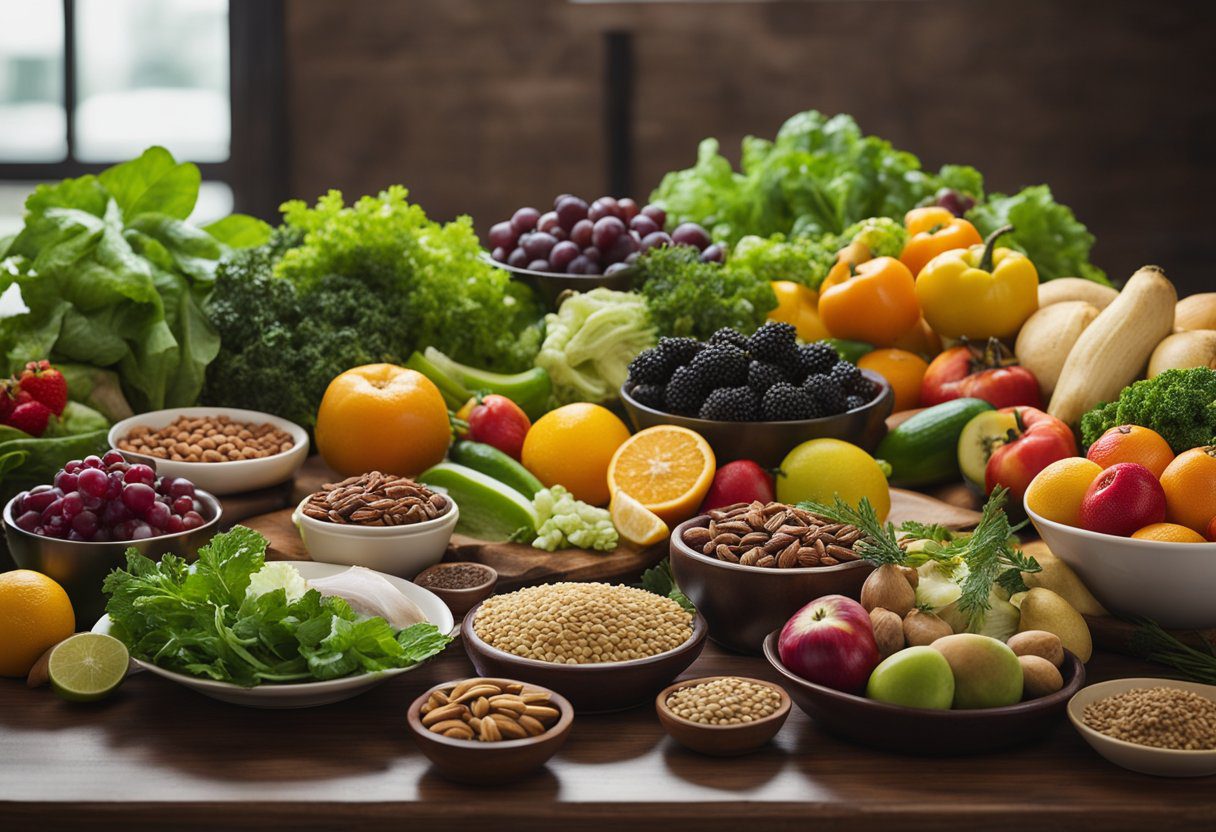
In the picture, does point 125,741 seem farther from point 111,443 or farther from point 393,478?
point 111,443

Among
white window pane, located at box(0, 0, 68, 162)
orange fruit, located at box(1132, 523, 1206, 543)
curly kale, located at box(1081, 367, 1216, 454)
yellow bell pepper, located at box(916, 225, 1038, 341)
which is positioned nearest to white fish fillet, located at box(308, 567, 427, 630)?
orange fruit, located at box(1132, 523, 1206, 543)

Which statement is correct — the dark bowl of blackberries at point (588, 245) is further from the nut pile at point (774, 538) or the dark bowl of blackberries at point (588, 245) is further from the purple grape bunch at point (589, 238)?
the nut pile at point (774, 538)

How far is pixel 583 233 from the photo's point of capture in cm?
304

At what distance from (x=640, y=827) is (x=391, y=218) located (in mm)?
1796

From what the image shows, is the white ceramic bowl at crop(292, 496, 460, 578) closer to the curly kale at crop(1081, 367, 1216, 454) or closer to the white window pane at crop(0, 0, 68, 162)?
the curly kale at crop(1081, 367, 1216, 454)

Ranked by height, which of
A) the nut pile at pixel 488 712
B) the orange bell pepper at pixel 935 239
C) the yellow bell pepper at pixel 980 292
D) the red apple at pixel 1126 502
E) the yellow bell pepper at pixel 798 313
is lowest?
the nut pile at pixel 488 712

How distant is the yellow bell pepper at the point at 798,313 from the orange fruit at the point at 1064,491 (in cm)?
104

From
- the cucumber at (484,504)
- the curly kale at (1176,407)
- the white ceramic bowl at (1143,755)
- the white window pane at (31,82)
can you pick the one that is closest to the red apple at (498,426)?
the cucumber at (484,504)

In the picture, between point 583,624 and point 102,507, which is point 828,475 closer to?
point 583,624

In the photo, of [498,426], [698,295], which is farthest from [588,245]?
[498,426]

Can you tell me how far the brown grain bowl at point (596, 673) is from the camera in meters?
1.61

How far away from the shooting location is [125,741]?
159cm

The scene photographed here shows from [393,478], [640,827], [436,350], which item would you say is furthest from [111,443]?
[640,827]

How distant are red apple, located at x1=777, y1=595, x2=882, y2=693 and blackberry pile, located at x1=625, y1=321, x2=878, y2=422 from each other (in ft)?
2.23
